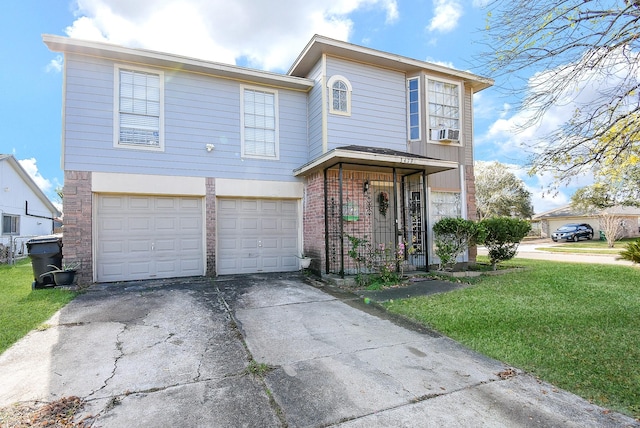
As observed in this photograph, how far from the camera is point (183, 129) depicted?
8.13m

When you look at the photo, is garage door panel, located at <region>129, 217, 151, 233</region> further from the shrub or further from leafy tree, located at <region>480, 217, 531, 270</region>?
the shrub

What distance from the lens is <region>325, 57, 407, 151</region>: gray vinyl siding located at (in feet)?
28.3

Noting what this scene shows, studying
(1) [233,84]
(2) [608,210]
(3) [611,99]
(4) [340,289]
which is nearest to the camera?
(3) [611,99]

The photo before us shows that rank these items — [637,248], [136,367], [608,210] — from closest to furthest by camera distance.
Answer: [136,367] → [637,248] → [608,210]

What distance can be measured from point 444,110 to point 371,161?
3.74 metres

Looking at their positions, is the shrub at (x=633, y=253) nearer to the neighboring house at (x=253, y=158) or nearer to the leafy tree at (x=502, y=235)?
the leafy tree at (x=502, y=235)

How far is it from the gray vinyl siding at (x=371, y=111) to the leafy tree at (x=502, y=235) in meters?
3.46

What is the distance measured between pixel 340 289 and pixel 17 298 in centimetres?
652

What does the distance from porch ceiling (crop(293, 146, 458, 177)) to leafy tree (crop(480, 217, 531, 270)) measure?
234 cm

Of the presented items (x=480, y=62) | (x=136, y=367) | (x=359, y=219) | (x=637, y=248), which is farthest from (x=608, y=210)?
(x=136, y=367)

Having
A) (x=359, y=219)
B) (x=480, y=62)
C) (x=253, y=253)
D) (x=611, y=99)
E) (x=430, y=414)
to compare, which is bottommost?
(x=430, y=414)

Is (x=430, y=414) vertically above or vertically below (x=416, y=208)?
below

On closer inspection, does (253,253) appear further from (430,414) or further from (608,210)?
(608,210)

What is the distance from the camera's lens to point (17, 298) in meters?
6.21
